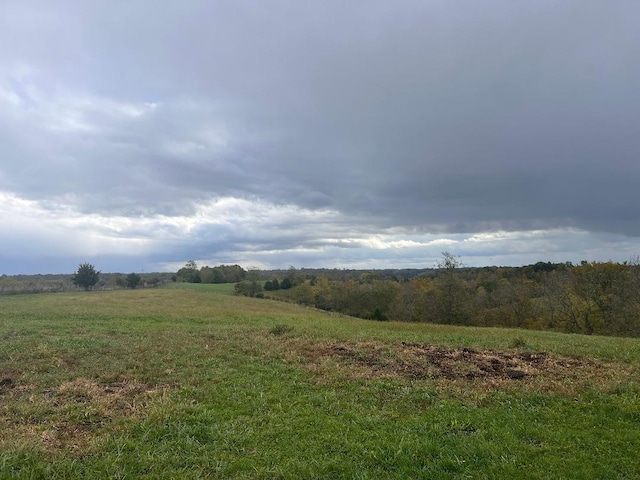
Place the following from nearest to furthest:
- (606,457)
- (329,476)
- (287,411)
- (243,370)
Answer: (329,476) → (606,457) → (287,411) → (243,370)

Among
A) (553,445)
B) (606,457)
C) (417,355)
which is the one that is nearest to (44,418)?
(553,445)

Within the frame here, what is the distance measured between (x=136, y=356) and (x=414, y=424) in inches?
387

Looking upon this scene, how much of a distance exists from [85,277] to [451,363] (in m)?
85.2

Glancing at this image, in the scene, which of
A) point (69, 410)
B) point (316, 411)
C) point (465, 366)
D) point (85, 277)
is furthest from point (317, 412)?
point (85, 277)

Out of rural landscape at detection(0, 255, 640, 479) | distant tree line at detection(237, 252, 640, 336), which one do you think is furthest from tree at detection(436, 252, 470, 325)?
rural landscape at detection(0, 255, 640, 479)

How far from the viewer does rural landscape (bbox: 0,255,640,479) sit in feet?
18.8

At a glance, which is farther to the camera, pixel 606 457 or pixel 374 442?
pixel 374 442

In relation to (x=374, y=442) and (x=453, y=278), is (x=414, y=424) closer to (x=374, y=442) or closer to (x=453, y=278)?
(x=374, y=442)

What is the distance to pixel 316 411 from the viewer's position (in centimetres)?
795

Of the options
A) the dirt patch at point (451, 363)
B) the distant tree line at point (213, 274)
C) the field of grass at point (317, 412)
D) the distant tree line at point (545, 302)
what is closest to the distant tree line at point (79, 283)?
the distant tree line at point (213, 274)

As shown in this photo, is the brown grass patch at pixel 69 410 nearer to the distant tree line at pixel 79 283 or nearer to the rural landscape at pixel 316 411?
the rural landscape at pixel 316 411

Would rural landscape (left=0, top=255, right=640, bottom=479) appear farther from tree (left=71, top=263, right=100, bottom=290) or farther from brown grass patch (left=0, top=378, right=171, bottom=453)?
tree (left=71, top=263, right=100, bottom=290)

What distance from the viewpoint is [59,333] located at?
18.3 meters

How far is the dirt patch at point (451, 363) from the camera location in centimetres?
1064
